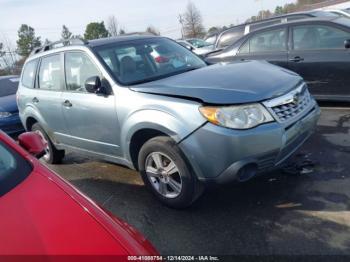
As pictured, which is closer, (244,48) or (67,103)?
(67,103)

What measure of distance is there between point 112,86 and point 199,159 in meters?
1.36

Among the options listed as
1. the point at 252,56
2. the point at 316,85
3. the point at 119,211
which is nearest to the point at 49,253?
the point at 119,211

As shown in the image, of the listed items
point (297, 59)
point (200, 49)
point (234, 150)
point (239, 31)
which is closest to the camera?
point (234, 150)

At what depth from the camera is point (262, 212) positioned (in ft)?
11.6

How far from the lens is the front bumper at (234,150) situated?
3.17 meters

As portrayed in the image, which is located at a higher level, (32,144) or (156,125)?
(32,144)

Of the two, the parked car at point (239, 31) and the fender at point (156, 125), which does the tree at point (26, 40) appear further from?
the fender at point (156, 125)

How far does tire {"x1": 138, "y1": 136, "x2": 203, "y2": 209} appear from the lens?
11.5 feet

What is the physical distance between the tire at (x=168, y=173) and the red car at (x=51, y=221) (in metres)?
1.34

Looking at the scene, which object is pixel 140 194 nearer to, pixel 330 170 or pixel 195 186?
pixel 195 186

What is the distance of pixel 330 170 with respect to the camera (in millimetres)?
4152

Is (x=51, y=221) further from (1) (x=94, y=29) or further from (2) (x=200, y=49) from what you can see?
(1) (x=94, y=29)

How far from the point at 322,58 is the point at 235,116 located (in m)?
3.69

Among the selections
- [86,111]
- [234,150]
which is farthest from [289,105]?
[86,111]
